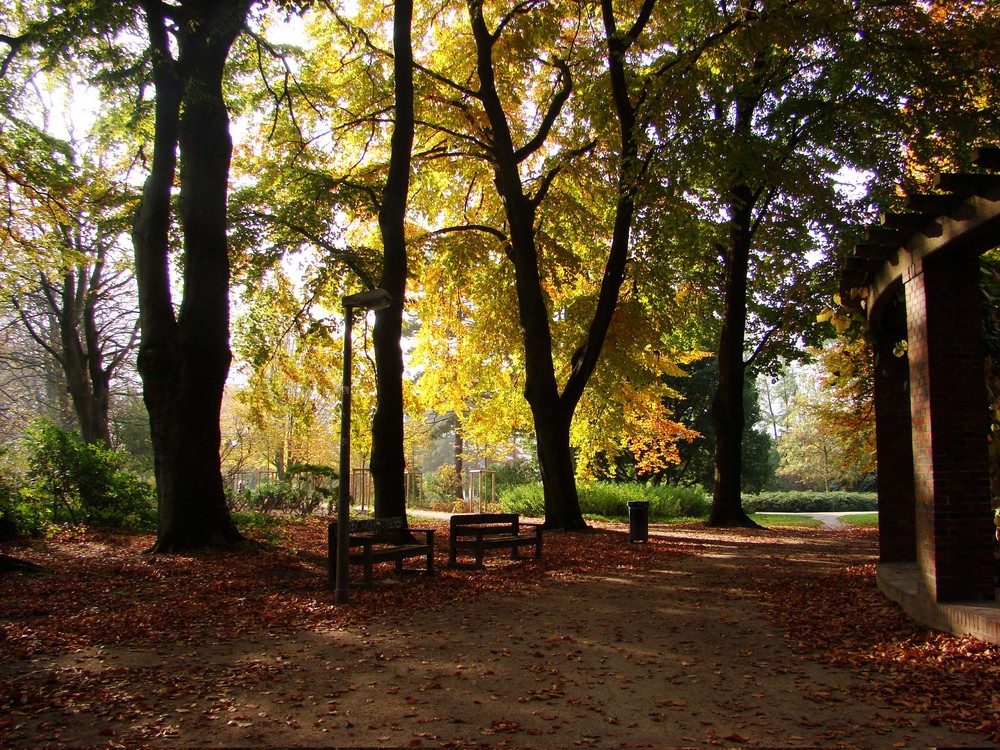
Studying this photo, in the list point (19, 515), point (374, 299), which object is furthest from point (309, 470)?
point (374, 299)

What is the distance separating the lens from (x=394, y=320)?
12.9 m

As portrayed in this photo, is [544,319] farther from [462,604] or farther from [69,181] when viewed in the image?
[69,181]

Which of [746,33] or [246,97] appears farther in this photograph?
[246,97]

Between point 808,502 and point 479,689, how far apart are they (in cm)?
3787

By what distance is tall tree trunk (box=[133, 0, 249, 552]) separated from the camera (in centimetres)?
1147

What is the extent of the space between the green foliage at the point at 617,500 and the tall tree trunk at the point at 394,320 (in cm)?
1234

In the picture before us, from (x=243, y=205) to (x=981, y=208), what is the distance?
13704 millimetres

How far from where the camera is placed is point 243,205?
15.5m

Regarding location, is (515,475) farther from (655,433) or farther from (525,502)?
(655,433)

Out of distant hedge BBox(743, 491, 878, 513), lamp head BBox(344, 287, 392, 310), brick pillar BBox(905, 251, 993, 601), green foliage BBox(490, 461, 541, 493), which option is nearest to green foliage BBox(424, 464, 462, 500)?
green foliage BBox(490, 461, 541, 493)

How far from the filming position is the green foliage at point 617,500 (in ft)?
83.1

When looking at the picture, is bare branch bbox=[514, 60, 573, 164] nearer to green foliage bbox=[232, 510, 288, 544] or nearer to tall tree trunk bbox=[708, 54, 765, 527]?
tall tree trunk bbox=[708, 54, 765, 527]

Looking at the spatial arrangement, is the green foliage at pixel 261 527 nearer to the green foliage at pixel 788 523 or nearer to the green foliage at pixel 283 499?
the green foliage at pixel 283 499

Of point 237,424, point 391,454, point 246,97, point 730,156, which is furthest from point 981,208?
point 237,424
